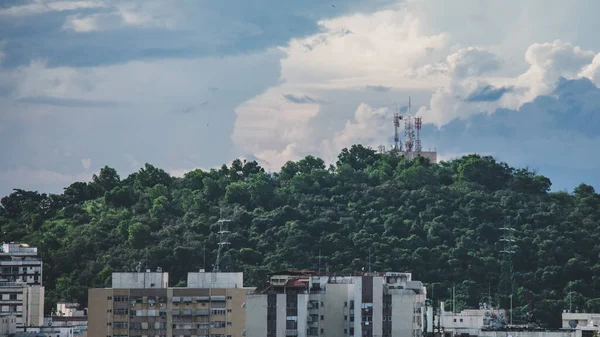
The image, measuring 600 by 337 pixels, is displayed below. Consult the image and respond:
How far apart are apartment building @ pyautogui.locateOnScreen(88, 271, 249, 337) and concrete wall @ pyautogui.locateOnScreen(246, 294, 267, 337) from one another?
948 millimetres

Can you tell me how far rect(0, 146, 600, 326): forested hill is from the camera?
160 meters

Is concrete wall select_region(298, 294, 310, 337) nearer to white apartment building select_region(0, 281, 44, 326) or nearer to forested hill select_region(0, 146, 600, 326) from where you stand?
white apartment building select_region(0, 281, 44, 326)

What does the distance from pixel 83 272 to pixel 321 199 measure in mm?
35152

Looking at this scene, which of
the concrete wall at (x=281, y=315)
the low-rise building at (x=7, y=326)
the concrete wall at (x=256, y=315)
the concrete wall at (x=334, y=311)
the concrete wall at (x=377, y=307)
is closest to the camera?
the low-rise building at (x=7, y=326)

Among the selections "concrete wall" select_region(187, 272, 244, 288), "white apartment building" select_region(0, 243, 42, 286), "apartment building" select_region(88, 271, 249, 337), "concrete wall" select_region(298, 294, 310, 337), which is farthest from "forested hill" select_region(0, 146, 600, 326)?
"concrete wall" select_region(298, 294, 310, 337)

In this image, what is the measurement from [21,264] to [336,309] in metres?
43.6

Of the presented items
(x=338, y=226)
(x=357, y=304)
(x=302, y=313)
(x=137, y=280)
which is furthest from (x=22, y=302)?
(x=338, y=226)

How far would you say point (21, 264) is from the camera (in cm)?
14325

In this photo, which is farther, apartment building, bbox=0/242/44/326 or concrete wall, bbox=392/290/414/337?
apartment building, bbox=0/242/44/326

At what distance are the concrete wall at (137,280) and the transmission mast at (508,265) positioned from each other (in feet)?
175

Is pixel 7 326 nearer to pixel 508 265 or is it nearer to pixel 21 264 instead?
pixel 21 264

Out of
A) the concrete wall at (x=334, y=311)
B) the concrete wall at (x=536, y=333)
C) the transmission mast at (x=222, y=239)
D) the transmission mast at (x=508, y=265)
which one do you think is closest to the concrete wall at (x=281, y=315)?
the concrete wall at (x=334, y=311)

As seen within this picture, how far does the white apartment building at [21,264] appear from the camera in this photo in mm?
140625

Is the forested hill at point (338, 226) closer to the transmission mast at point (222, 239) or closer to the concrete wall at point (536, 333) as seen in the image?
the transmission mast at point (222, 239)
